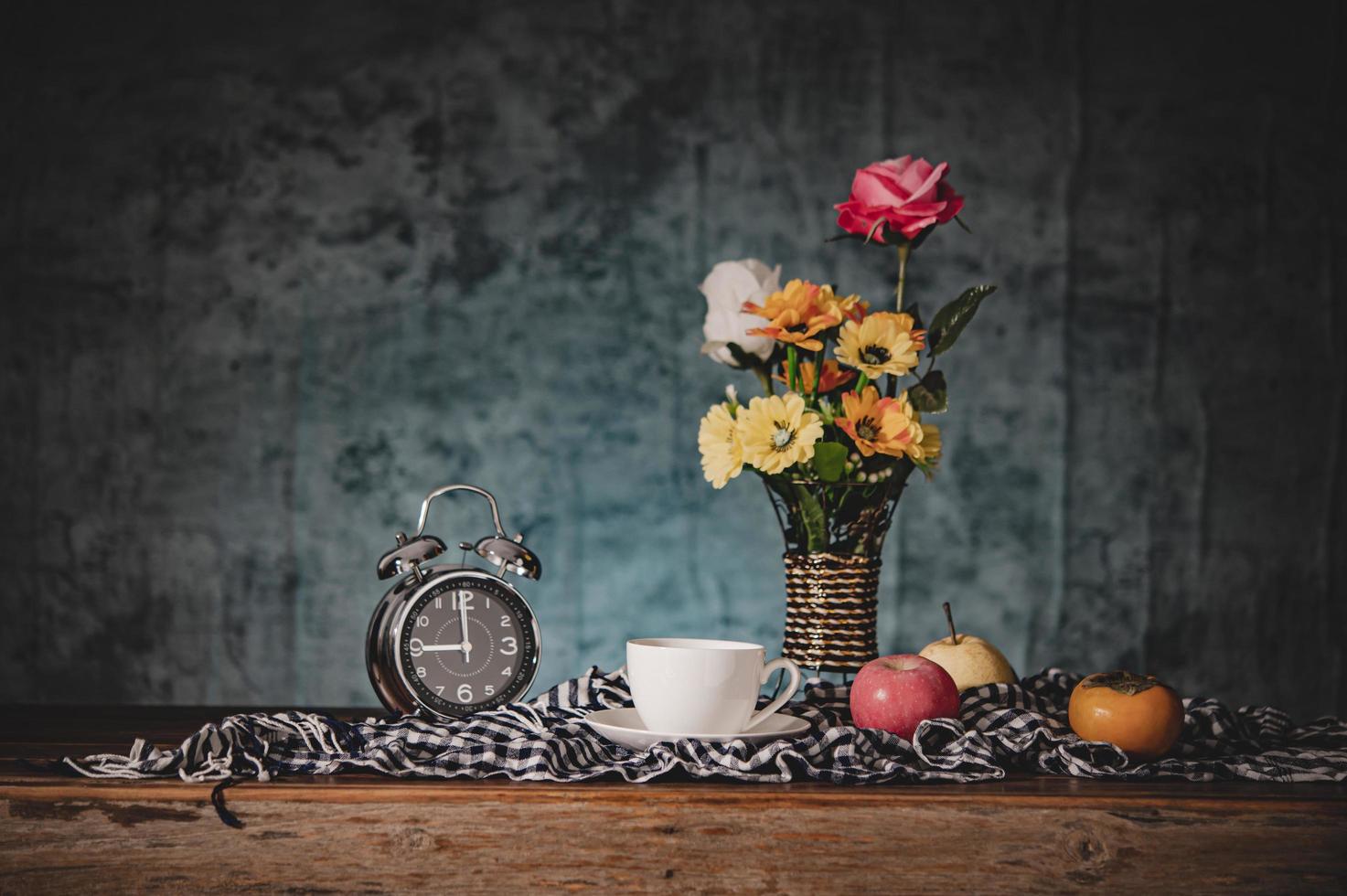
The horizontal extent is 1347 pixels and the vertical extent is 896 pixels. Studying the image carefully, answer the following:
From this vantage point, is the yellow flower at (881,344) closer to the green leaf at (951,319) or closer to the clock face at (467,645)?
the green leaf at (951,319)

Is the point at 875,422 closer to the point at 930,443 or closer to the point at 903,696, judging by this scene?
the point at 930,443

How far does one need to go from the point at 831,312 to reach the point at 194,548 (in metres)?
2.05

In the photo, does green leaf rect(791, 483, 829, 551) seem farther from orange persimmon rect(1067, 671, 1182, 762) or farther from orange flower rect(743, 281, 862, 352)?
orange persimmon rect(1067, 671, 1182, 762)

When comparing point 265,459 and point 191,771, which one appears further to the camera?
point 265,459

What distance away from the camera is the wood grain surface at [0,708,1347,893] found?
0.86 m

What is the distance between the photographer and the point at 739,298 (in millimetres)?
1322

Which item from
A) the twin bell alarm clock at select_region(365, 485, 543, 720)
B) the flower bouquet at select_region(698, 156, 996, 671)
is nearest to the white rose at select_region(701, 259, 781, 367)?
the flower bouquet at select_region(698, 156, 996, 671)

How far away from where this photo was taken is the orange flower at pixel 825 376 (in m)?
1.28

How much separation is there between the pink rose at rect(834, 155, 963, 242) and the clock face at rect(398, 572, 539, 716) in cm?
55

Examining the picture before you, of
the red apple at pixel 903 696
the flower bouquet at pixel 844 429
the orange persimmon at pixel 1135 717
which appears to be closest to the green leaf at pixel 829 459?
the flower bouquet at pixel 844 429

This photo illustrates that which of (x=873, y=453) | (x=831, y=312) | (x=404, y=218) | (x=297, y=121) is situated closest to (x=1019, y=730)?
(x=873, y=453)

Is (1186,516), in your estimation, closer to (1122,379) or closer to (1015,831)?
(1122,379)

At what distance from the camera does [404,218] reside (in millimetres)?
2809

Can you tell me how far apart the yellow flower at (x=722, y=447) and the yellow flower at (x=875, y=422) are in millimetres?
112
